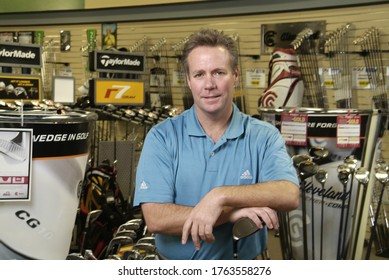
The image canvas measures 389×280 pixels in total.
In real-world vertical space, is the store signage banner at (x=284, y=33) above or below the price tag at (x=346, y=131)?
above

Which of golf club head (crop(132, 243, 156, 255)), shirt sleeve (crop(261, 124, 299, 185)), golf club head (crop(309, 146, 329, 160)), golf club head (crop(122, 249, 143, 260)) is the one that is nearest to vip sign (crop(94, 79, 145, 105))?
golf club head (crop(309, 146, 329, 160))

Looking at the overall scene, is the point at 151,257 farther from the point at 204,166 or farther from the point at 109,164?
the point at 109,164

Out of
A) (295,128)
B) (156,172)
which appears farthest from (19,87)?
(156,172)

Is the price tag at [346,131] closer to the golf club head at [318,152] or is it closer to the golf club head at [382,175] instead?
the golf club head at [318,152]

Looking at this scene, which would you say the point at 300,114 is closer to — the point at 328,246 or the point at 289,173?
the point at 328,246

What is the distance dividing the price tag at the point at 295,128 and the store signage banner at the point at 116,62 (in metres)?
1.79

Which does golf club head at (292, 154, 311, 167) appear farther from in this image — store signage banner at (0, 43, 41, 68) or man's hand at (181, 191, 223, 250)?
store signage banner at (0, 43, 41, 68)

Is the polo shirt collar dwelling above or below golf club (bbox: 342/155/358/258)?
above

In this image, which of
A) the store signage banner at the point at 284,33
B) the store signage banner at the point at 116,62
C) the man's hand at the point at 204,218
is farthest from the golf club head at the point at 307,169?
the store signage banner at the point at 284,33

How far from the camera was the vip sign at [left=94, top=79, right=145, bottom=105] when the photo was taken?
416 cm

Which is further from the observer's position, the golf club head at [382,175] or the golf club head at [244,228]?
the golf club head at [382,175]

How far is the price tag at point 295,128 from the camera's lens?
9.46 feet

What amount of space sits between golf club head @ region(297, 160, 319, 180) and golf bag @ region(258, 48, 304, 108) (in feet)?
6.80

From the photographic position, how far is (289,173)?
61.8 inches
